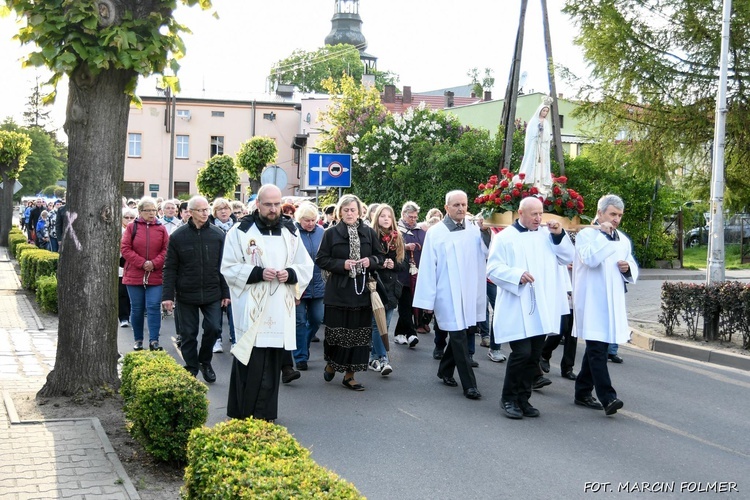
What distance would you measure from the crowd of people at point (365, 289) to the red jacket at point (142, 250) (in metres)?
0.02

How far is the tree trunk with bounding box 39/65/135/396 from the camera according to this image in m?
7.87

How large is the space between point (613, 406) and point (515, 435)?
117 cm

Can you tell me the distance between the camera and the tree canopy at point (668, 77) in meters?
15.8

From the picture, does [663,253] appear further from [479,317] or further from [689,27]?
[479,317]

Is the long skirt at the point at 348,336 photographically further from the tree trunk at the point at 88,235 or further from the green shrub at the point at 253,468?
the green shrub at the point at 253,468

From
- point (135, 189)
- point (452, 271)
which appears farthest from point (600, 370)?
point (135, 189)

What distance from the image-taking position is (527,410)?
317 inches

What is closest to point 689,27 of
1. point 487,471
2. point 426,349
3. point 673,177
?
point 673,177

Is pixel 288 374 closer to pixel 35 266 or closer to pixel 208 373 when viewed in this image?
pixel 208 373

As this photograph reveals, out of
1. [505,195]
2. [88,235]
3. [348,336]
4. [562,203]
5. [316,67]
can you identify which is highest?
[316,67]

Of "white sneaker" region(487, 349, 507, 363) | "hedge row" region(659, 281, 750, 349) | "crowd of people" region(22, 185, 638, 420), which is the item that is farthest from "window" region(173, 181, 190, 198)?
"white sneaker" region(487, 349, 507, 363)

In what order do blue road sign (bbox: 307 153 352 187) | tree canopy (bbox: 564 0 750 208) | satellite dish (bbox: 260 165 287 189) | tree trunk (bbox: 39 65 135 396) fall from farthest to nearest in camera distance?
satellite dish (bbox: 260 165 287 189), blue road sign (bbox: 307 153 352 187), tree canopy (bbox: 564 0 750 208), tree trunk (bbox: 39 65 135 396)

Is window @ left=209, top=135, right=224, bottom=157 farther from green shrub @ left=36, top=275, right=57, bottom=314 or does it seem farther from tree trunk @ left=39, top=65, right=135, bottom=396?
tree trunk @ left=39, top=65, right=135, bottom=396

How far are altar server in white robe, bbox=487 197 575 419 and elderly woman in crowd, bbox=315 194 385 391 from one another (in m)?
1.50
